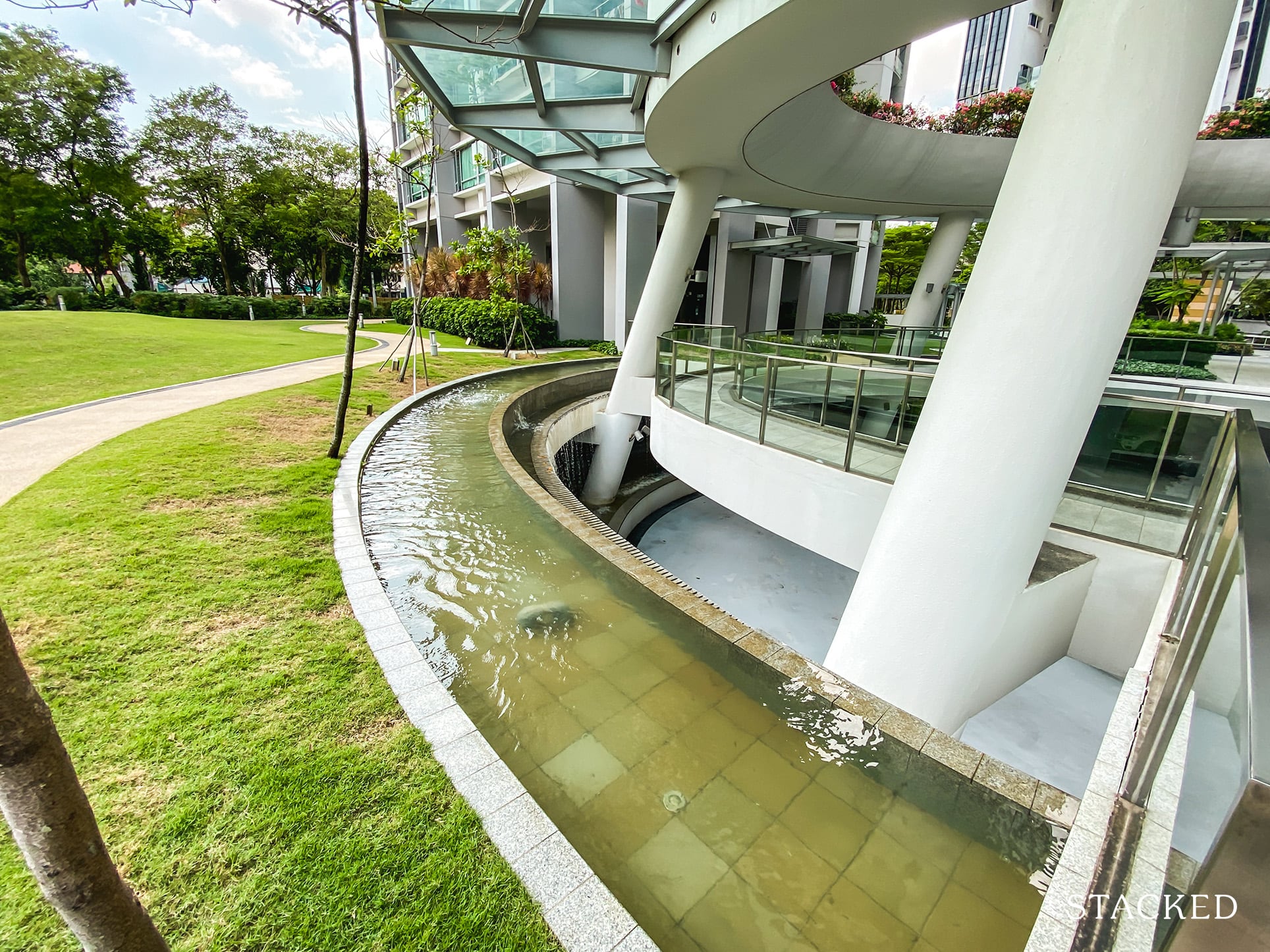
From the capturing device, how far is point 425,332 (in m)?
25.7

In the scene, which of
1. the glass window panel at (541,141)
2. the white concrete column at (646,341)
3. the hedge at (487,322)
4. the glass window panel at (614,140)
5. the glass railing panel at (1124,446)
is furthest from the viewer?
the hedge at (487,322)

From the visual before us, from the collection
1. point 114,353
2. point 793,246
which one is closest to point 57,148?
point 114,353

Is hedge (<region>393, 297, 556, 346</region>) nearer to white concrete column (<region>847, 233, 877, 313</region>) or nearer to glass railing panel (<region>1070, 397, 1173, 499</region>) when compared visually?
white concrete column (<region>847, 233, 877, 313</region>)

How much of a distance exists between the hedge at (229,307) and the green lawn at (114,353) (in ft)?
14.0

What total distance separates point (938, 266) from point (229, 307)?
32975 mm

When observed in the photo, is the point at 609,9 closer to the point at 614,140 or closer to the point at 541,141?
the point at 614,140

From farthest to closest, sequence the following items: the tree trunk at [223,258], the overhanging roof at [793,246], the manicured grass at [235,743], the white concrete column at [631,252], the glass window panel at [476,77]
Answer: the tree trunk at [223,258] → the white concrete column at [631,252] → the overhanging roof at [793,246] → the glass window panel at [476,77] → the manicured grass at [235,743]

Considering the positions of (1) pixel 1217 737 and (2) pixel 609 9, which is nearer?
(1) pixel 1217 737

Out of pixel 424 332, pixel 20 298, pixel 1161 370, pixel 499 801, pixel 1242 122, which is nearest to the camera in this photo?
pixel 499 801

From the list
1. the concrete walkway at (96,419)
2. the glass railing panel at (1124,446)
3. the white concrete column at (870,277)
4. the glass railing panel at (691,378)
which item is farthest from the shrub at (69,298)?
the white concrete column at (870,277)

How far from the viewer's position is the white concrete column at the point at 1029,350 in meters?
3.04

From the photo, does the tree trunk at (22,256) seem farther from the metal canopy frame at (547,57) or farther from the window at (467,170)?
the metal canopy frame at (547,57)

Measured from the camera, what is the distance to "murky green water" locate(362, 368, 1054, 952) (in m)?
2.37

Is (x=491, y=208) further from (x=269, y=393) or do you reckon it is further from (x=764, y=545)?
(x=764, y=545)
